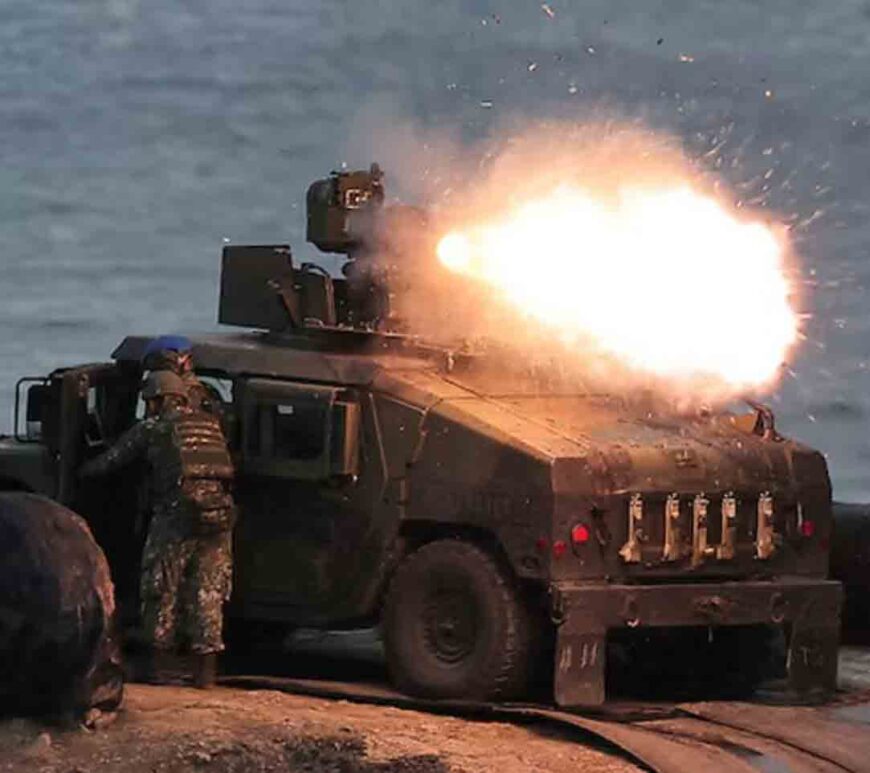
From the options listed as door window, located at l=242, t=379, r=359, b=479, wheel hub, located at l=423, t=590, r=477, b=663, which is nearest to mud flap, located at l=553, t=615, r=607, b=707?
wheel hub, located at l=423, t=590, r=477, b=663

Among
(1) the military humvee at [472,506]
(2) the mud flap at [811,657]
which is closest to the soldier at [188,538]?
(1) the military humvee at [472,506]

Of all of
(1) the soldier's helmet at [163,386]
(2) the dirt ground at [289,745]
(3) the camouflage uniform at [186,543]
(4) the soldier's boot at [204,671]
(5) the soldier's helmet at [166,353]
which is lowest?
(2) the dirt ground at [289,745]

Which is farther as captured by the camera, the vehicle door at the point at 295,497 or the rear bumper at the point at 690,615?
the vehicle door at the point at 295,497

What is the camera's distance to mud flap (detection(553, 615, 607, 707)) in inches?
490

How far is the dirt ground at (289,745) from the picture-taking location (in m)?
11.2

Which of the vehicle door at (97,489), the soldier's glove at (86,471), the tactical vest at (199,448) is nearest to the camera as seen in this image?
the tactical vest at (199,448)

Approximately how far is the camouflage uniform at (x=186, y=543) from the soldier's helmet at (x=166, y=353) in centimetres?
37

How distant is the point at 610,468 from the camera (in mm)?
12656

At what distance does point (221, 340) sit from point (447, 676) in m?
2.45

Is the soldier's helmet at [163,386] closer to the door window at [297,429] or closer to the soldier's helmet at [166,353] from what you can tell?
the soldier's helmet at [166,353]

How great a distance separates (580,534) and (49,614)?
252 centimetres

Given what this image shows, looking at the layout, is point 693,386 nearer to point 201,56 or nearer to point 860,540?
point 860,540

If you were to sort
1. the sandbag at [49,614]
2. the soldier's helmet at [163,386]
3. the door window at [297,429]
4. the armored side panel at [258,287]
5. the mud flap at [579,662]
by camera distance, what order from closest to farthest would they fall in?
1. the sandbag at [49,614]
2. the mud flap at [579,662]
3. the door window at [297,429]
4. the soldier's helmet at [163,386]
5. the armored side panel at [258,287]

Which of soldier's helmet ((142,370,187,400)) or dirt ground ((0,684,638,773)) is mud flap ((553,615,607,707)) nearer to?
dirt ground ((0,684,638,773))
